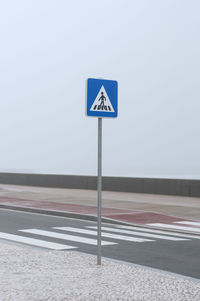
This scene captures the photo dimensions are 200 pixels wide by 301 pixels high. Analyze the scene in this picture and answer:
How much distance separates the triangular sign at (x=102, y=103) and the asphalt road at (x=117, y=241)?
2.56 meters

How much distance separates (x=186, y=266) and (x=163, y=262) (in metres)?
0.47

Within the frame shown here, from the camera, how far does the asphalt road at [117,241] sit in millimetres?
9664

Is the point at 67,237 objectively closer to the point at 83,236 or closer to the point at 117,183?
the point at 83,236

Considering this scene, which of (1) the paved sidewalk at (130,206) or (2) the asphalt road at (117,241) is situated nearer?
(2) the asphalt road at (117,241)

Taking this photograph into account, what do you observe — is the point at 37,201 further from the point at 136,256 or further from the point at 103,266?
the point at 103,266

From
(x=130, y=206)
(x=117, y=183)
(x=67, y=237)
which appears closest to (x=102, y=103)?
(x=67, y=237)

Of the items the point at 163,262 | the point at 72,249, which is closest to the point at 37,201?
the point at 72,249

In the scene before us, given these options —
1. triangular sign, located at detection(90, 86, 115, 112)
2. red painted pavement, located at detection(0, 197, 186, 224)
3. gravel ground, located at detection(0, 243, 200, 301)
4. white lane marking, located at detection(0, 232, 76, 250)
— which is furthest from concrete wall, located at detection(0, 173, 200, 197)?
triangular sign, located at detection(90, 86, 115, 112)

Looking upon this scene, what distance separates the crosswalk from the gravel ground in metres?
2.01

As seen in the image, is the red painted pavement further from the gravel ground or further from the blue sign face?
the blue sign face

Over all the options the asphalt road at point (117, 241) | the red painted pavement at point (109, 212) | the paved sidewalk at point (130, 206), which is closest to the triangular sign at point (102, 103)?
the asphalt road at point (117, 241)

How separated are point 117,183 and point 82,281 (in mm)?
20230

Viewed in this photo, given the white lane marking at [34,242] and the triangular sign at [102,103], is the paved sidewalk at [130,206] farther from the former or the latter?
the triangular sign at [102,103]

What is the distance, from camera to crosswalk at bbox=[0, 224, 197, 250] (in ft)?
37.7
